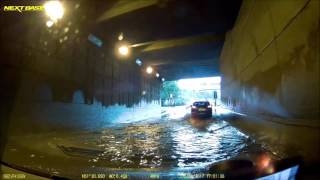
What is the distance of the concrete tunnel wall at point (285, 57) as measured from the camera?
4.54 metres

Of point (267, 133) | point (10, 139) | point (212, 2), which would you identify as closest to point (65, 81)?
point (10, 139)

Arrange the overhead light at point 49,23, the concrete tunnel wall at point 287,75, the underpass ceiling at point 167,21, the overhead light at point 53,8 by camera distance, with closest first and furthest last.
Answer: the concrete tunnel wall at point 287,75 → the overhead light at point 53,8 → the overhead light at point 49,23 → the underpass ceiling at point 167,21

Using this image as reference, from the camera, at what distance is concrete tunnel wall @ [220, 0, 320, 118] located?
454cm

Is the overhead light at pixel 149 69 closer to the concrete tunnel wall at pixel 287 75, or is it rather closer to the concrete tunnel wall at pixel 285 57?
the concrete tunnel wall at pixel 285 57

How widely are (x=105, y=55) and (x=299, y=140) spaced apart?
14.8 m

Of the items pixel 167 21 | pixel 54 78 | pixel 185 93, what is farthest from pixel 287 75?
pixel 185 93

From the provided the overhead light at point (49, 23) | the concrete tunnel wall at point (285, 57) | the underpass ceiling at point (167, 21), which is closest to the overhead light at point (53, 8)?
the overhead light at point (49, 23)

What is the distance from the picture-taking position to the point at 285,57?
6047 millimetres

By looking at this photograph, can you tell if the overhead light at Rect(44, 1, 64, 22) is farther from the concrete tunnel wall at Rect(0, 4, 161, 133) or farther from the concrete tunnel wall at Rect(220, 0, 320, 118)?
the concrete tunnel wall at Rect(220, 0, 320, 118)

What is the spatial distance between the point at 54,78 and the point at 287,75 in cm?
993

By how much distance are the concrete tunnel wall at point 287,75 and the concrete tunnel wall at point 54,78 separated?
8.32 meters

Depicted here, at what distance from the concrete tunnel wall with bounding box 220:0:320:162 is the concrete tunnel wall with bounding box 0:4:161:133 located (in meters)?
8.32

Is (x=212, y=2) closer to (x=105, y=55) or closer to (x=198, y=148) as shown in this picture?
(x=198, y=148)

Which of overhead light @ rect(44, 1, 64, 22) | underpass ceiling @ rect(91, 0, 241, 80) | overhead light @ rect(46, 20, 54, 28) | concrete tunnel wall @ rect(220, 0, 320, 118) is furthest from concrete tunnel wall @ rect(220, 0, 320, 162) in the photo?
overhead light @ rect(46, 20, 54, 28)
